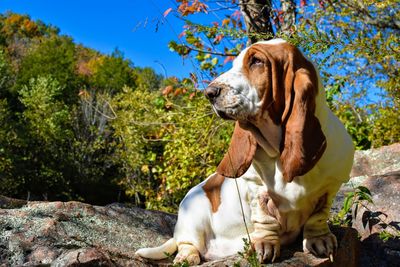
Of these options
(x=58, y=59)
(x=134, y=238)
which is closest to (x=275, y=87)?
(x=134, y=238)

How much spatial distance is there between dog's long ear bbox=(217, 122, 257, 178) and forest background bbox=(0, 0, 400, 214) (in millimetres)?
1096

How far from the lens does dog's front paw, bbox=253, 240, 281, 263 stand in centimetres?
263

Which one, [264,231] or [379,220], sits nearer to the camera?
[264,231]

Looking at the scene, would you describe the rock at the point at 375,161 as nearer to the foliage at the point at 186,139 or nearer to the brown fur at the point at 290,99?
the foliage at the point at 186,139

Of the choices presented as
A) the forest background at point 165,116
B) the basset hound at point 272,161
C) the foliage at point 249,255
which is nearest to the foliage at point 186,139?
the forest background at point 165,116

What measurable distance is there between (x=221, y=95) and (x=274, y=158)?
46 centimetres

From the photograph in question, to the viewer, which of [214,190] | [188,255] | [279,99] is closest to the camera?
[279,99]

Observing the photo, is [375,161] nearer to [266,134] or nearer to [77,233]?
[77,233]

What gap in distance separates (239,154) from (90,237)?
1.40 meters

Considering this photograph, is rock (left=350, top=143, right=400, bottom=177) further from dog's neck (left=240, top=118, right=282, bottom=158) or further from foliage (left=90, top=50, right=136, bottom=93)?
foliage (left=90, top=50, right=136, bottom=93)

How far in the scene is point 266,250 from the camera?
104 inches

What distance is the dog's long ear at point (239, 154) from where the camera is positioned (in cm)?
261

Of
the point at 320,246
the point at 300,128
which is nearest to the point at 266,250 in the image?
the point at 320,246

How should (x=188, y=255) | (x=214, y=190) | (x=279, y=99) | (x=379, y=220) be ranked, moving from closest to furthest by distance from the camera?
(x=279, y=99)
(x=188, y=255)
(x=214, y=190)
(x=379, y=220)
